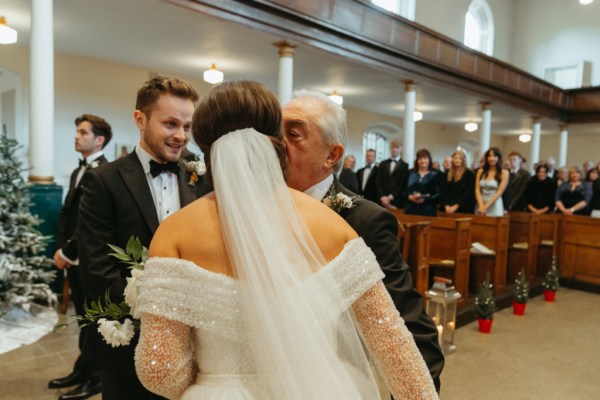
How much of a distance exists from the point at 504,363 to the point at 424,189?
3.37m

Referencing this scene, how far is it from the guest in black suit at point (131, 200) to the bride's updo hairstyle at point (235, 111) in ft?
2.92

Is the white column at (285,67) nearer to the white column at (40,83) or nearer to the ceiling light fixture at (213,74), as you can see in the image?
the ceiling light fixture at (213,74)

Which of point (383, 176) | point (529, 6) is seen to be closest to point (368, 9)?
point (383, 176)

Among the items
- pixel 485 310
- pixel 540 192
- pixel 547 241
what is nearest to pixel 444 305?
pixel 485 310

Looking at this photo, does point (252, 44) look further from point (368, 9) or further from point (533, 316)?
point (533, 316)

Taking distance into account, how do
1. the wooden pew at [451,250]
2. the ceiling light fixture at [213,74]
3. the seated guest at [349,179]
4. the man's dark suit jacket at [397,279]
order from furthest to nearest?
the seated guest at [349,179] → the ceiling light fixture at [213,74] → the wooden pew at [451,250] → the man's dark suit jacket at [397,279]

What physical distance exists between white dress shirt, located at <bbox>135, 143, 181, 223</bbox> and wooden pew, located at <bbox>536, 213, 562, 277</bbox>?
24.7ft

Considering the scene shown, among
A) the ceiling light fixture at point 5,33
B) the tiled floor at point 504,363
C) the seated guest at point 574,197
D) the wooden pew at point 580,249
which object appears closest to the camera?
the tiled floor at point 504,363

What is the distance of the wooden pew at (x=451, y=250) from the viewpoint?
5758 millimetres

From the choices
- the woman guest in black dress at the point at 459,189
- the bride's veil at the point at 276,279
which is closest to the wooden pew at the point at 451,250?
the woman guest in black dress at the point at 459,189

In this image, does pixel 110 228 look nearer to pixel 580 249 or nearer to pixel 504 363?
pixel 504 363

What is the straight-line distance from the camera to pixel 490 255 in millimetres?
6504

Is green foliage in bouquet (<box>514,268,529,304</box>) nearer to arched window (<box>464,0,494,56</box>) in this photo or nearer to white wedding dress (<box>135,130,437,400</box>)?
white wedding dress (<box>135,130,437,400</box>)

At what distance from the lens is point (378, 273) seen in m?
1.17
